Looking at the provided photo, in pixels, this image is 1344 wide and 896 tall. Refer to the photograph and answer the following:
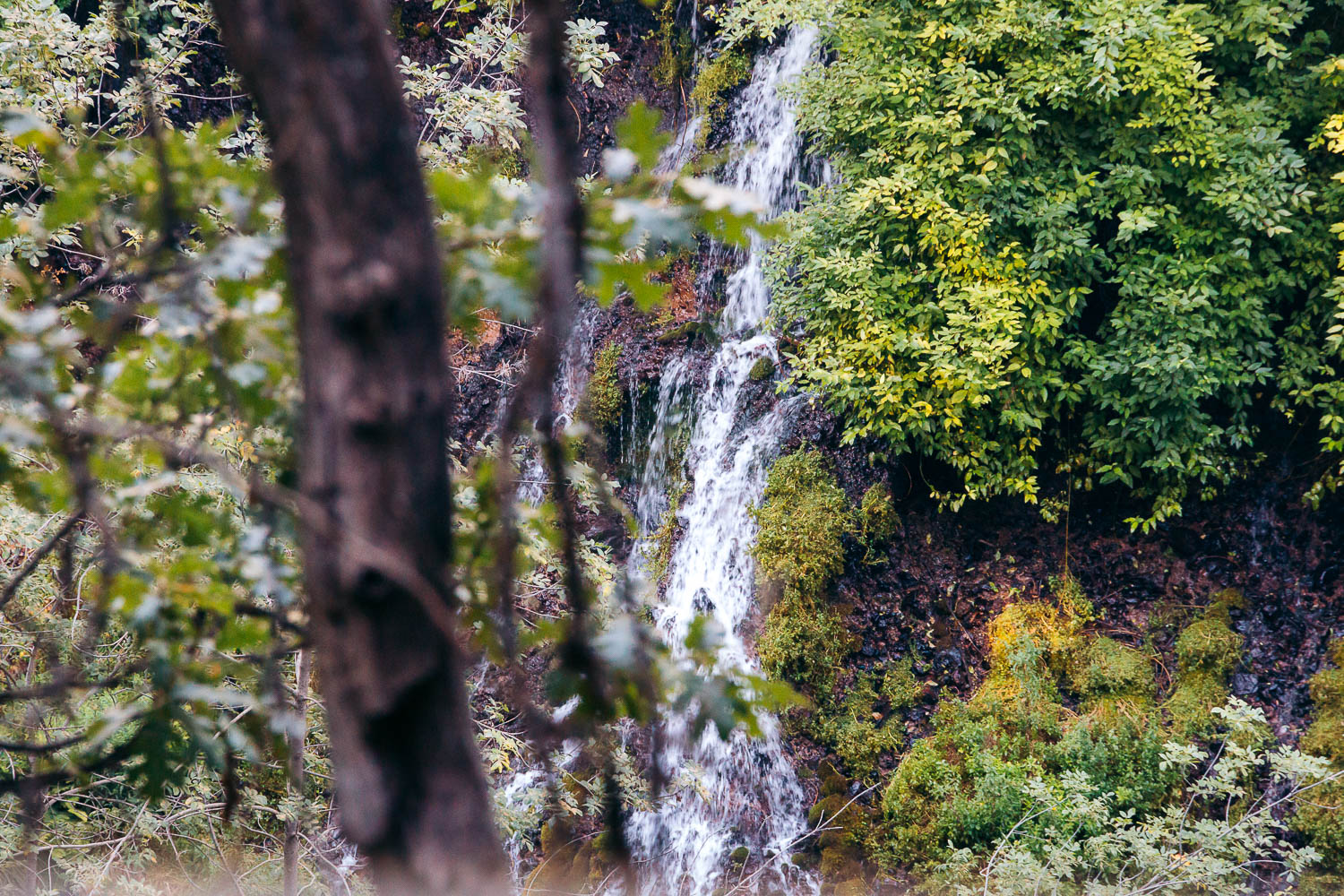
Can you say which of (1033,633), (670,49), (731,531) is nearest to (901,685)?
(1033,633)

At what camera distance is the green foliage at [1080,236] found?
5.55 m

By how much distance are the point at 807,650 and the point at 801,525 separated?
3.34 ft

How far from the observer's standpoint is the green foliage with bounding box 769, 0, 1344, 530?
5.55m

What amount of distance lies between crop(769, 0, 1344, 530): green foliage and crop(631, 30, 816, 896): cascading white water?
1.18 m

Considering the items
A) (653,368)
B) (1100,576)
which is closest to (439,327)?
(1100,576)

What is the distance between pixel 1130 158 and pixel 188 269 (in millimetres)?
6159

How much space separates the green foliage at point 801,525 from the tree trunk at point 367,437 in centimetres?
611

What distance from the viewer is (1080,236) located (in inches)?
231

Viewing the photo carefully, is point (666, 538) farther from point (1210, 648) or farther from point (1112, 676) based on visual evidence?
point (1210, 648)

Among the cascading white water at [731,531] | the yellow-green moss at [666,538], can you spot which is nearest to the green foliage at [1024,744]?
the cascading white water at [731,531]

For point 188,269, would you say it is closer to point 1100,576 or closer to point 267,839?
point 267,839

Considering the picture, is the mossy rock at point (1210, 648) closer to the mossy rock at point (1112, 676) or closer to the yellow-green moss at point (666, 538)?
the mossy rock at point (1112, 676)

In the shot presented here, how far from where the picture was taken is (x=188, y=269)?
1406 millimetres

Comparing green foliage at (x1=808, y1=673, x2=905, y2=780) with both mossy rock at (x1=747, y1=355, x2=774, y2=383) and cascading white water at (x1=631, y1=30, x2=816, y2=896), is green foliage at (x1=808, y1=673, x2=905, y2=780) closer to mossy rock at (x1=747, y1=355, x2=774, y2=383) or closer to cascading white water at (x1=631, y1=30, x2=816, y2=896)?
cascading white water at (x1=631, y1=30, x2=816, y2=896)
